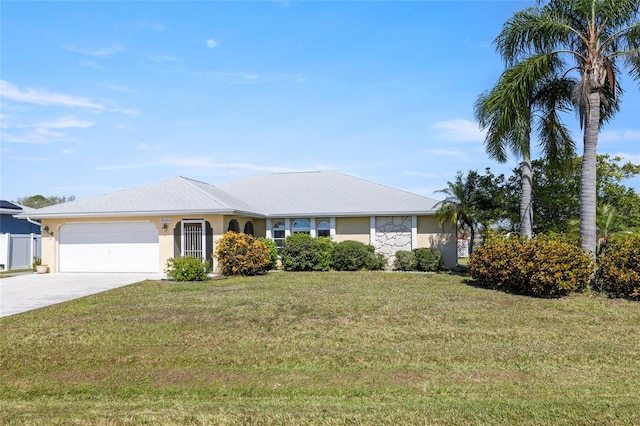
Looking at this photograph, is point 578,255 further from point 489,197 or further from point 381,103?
point 381,103

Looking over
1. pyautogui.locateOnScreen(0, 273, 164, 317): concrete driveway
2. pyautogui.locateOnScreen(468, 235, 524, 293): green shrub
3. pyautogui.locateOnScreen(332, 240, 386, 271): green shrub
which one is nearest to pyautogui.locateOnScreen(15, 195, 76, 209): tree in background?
pyautogui.locateOnScreen(0, 273, 164, 317): concrete driveway

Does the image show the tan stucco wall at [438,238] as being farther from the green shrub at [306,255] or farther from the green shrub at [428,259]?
the green shrub at [306,255]

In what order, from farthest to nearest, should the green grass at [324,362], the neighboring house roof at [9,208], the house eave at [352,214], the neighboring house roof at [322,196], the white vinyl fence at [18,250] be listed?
1. the neighboring house roof at [9,208]
2. the white vinyl fence at [18,250]
3. the neighboring house roof at [322,196]
4. the house eave at [352,214]
5. the green grass at [324,362]

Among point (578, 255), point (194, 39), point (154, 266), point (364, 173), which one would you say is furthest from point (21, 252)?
point (578, 255)

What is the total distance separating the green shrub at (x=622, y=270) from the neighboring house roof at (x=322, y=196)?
861cm

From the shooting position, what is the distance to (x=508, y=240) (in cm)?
1525

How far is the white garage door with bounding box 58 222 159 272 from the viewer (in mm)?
20172

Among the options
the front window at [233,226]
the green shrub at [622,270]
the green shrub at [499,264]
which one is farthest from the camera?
the front window at [233,226]

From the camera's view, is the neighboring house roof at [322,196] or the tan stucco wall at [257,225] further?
the tan stucco wall at [257,225]

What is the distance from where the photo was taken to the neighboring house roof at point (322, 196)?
21938 mm

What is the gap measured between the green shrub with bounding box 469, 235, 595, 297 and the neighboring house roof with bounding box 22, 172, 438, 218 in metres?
6.91

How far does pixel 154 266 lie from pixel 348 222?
31.9ft

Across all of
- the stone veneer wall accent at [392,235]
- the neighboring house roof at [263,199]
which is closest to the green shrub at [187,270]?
the neighboring house roof at [263,199]

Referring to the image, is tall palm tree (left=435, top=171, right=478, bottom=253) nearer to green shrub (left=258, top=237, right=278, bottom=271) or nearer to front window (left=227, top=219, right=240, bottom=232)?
green shrub (left=258, top=237, right=278, bottom=271)
